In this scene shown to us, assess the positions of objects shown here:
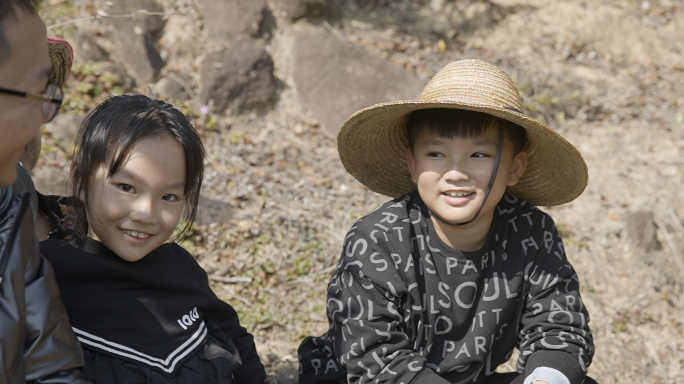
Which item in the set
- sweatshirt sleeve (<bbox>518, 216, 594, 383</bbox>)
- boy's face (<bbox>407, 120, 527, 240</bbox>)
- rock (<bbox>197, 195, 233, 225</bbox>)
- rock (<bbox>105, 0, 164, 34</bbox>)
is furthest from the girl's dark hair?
rock (<bbox>105, 0, 164, 34</bbox>)

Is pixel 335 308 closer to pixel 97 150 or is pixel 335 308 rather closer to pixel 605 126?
pixel 97 150

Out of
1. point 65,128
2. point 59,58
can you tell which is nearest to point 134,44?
point 65,128

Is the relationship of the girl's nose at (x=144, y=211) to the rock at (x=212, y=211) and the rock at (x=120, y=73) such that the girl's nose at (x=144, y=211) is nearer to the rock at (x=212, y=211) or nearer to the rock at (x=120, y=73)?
the rock at (x=212, y=211)

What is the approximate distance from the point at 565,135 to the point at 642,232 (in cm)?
128

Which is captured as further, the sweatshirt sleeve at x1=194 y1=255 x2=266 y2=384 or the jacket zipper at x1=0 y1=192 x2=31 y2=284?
the sweatshirt sleeve at x1=194 y1=255 x2=266 y2=384

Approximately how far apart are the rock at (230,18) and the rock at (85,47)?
89cm

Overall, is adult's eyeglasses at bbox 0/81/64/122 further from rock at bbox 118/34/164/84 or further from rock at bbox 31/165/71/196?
rock at bbox 118/34/164/84

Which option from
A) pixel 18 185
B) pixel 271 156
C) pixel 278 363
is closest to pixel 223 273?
pixel 278 363

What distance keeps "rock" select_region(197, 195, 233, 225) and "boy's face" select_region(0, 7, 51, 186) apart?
2311 mm

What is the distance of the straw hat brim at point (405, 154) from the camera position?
2691mm

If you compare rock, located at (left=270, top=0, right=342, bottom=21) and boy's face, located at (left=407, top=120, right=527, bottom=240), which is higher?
rock, located at (left=270, top=0, right=342, bottom=21)

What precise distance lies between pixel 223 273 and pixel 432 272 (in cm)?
158

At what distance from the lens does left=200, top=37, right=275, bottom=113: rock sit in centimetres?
519

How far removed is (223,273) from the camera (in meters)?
3.98
